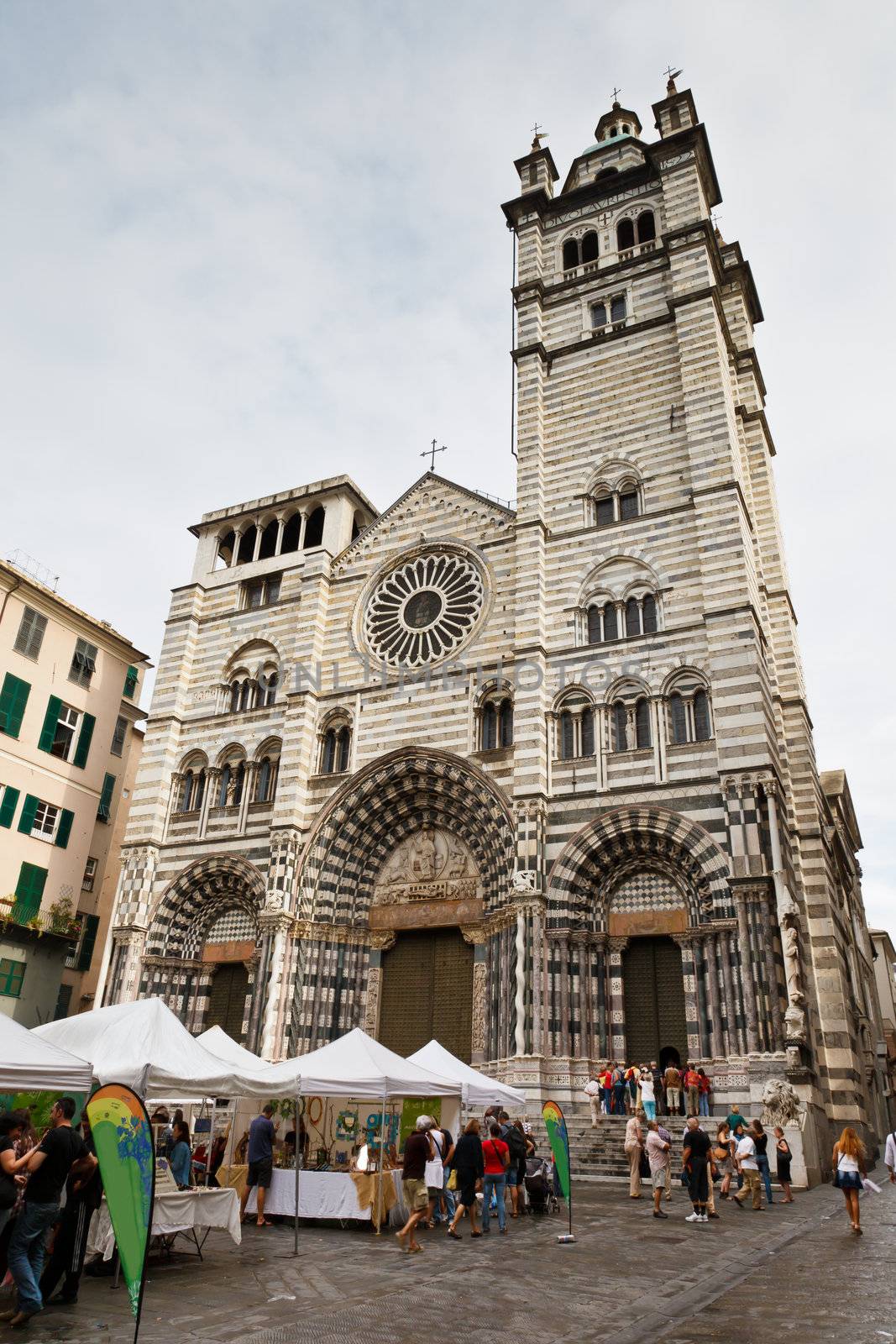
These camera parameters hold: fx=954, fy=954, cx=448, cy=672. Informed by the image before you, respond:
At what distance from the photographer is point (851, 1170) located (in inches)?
481

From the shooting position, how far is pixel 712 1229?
12.6 metres

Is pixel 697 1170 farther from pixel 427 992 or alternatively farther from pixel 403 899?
pixel 403 899

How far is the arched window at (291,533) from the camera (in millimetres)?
32156

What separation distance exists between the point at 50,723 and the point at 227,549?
348 inches

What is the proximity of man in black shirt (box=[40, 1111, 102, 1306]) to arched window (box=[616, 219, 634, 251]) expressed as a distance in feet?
99.8

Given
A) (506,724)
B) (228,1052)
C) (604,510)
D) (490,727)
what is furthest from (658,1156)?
(604,510)

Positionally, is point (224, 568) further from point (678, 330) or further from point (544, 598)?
point (678, 330)

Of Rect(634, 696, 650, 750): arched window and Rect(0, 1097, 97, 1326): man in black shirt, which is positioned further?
Rect(634, 696, 650, 750): arched window

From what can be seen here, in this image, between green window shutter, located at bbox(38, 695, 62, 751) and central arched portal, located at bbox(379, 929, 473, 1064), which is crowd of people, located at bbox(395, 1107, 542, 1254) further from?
green window shutter, located at bbox(38, 695, 62, 751)

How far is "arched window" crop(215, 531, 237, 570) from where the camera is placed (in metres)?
33.5

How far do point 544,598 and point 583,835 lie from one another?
688 cm

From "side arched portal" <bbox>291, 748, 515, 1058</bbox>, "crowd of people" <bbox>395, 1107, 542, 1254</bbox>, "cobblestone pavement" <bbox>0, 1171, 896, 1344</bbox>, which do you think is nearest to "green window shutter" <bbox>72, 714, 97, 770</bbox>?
"side arched portal" <bbox>291, 748, 515, 1058</bbox>

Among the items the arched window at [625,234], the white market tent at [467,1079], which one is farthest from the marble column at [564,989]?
the arched window at [625,234]

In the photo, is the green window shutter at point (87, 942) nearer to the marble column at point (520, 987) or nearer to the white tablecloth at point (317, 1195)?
the marble column at point (520, 987)
